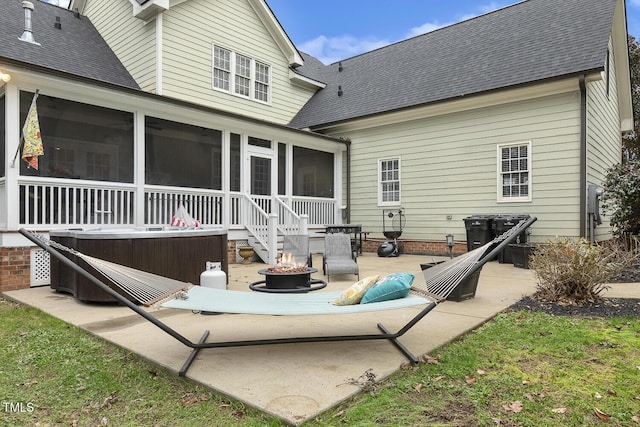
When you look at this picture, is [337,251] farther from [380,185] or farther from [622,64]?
[622,64]

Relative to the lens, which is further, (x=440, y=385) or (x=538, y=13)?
(x=538, y=13)

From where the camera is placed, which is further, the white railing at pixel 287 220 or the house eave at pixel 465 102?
the white railing at pixel 287 220

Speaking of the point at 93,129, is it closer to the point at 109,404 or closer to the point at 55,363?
the point at 55,363

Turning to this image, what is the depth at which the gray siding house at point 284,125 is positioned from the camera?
26.1ft

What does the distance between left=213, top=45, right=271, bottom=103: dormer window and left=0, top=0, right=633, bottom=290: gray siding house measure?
0.05 m

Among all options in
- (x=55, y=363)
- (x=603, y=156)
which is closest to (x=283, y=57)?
(x=603, y=156)

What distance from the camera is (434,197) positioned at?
433 inches

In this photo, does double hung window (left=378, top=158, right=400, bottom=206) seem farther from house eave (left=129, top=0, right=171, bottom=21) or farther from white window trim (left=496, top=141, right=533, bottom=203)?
house eave (left=129, top=0, right=171, bottom=21)

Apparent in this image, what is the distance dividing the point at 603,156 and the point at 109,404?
480 inches

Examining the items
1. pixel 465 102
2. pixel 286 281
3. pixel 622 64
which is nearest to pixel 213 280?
pixel 286 281

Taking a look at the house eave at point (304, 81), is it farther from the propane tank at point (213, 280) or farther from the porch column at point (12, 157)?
the propane tank at point (213, 280)

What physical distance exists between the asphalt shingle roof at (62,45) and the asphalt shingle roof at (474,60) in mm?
5684

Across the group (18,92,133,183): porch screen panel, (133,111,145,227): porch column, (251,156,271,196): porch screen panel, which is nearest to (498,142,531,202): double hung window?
(251,156,271,196): porch screen panel

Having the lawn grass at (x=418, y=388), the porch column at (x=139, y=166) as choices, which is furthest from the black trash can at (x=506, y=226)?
the porch column at (x=139, y=166)
